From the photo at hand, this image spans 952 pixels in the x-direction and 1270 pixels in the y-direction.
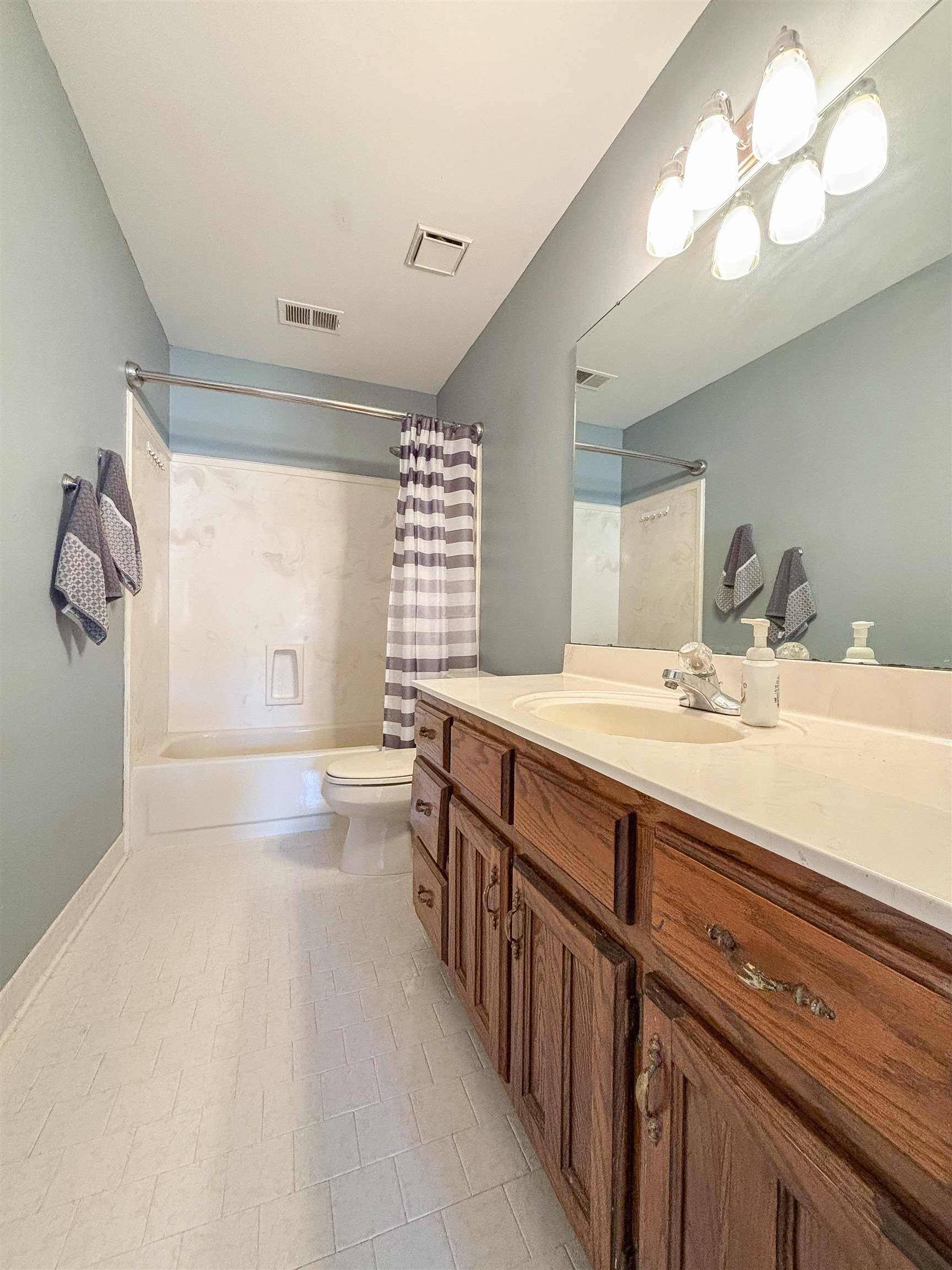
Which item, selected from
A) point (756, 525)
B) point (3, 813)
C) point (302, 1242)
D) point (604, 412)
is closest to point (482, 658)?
point (604, 412)

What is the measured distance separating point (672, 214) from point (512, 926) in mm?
1562

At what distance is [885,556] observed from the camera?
2.64 feet

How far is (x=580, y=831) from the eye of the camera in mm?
687

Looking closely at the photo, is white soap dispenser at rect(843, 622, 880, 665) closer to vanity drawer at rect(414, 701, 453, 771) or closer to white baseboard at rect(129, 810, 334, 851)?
vanity drawer at rect(414, 701, 453, 771)

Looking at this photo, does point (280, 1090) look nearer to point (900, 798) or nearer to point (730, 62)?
point (900, 798)

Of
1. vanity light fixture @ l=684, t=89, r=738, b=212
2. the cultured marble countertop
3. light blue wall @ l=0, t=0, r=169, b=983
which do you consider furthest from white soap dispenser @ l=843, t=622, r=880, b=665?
light blue wall @ l=0, t=0, r=169, b=983

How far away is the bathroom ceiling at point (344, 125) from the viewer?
1.18 metres

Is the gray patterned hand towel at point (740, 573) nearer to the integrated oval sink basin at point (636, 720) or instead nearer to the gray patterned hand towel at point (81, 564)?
the integrated oval sink basin at point (636, 720)

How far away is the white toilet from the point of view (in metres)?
1.82

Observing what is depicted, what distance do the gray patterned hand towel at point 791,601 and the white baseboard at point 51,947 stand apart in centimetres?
186

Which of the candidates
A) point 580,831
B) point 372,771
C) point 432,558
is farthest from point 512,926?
point 432,558

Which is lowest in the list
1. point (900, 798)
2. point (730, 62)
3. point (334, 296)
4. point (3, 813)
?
point (3, 813)

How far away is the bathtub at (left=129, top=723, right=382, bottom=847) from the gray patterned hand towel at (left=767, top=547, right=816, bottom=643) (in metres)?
1.79

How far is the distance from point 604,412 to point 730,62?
28.5 inches
